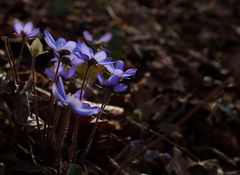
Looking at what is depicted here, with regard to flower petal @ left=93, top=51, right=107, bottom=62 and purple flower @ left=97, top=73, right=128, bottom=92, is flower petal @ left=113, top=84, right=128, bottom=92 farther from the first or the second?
flower petal @ left=93, top=51, right=107, bottom=62

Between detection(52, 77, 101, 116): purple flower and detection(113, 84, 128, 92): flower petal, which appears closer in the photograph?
detection(52, 77, 101, 116): purple flower

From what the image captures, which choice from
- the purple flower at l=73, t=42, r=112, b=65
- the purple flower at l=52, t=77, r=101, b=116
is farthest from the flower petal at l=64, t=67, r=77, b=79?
the purple flower at l=52, t=77, r=101, b=116

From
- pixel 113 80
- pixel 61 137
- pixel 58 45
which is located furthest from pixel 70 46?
pixel 61 137

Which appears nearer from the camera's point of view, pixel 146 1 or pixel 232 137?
pixel 232 137

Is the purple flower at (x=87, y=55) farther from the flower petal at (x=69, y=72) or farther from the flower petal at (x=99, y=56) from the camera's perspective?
the flower petal at (x=69, y=72)

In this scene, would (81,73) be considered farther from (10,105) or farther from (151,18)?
(151,18)

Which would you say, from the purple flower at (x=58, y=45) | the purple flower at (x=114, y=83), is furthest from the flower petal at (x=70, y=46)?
the purple flower at (x=114, y=83)

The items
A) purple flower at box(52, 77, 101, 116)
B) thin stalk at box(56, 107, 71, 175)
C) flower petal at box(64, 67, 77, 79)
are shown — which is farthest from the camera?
flower petal at box(64, 67, 77, 79)

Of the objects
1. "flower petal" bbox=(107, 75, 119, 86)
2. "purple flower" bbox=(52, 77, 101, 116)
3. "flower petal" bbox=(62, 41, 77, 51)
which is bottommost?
"flower petal" bbox=(107, 75, 119, 86)

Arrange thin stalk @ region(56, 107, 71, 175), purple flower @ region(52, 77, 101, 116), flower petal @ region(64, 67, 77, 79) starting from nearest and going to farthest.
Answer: purple flower @ region(52, 77, 101, 116) → thin stalk @ region(56, 107, 71, 175) → flower petal @ region(64, 67, 77, 79)

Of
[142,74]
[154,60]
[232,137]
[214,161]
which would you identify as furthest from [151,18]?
[214,161]

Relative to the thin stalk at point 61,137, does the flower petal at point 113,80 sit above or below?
above
